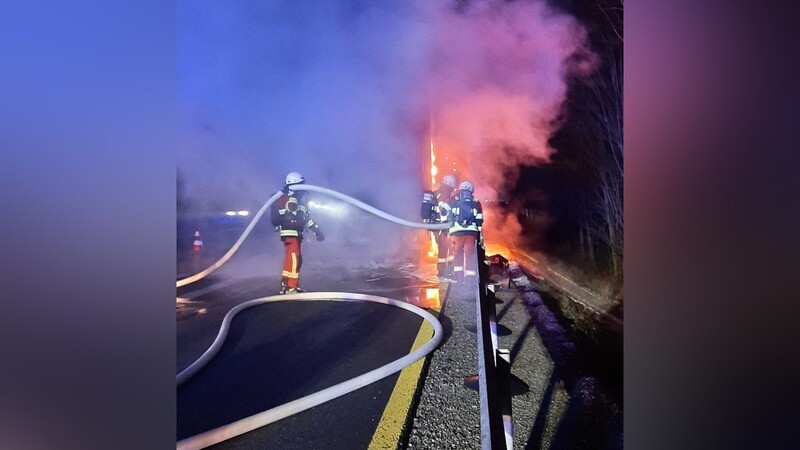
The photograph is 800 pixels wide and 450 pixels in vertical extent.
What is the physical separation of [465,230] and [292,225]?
0.79 m

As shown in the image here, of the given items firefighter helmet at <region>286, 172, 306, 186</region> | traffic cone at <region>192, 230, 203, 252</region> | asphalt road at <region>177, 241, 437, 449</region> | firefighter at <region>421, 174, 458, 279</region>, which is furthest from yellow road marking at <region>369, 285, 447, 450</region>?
traffic cone at <region>192, 230, 203, 252</region>

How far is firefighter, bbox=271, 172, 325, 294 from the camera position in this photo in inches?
83.5

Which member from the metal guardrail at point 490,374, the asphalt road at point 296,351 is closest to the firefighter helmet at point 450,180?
the metal guardrail at point 490,374

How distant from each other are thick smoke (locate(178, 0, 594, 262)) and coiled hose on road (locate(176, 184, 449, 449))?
5cm

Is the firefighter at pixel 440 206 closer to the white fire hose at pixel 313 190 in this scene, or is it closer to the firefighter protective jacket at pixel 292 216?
the white fire hose at pixel 313 190

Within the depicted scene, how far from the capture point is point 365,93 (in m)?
2.09

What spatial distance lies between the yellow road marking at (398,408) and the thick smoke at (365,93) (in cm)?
61

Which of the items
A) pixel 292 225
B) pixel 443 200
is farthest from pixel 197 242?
pixel 443 200

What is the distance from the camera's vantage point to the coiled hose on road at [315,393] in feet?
5.93

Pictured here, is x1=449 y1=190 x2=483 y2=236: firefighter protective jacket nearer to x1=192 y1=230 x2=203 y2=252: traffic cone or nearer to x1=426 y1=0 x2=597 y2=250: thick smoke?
x1=426 y1=0 x2=597 y2=250: thick smoke

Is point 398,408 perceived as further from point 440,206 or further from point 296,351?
point 440,206
